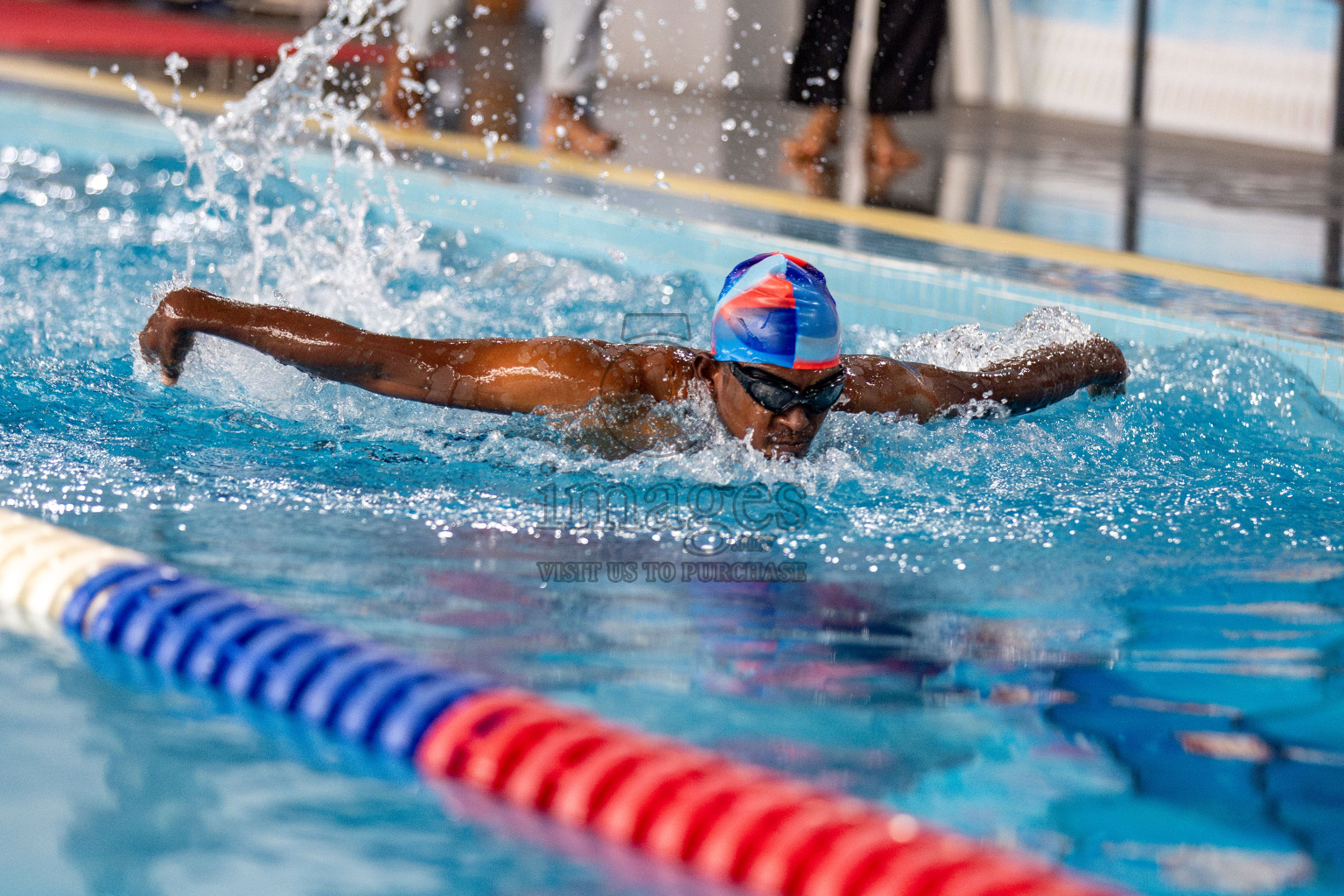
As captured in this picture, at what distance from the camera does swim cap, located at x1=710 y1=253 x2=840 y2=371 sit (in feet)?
10.1

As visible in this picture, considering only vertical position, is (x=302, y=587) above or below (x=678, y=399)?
below

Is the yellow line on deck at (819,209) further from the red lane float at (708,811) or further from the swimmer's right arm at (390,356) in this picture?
the red lane float at (708,811)

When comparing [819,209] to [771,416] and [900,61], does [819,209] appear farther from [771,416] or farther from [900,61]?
[771,416]

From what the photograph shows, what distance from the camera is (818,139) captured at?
8055 mm

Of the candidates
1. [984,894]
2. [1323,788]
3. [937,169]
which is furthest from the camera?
[937,169]

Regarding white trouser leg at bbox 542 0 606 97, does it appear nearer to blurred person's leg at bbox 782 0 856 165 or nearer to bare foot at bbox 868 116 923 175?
blurred person's leg at bbox 782 0 856 165

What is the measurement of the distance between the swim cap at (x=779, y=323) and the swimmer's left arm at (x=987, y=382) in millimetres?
417

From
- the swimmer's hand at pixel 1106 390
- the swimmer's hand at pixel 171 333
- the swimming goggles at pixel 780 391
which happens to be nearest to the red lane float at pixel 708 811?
the swimming goggles at pixel 780 391

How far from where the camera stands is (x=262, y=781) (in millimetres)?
2062

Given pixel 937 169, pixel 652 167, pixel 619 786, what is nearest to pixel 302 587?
pixel 619 786

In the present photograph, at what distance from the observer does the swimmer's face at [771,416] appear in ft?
10.1

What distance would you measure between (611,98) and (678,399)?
6987 millimetres

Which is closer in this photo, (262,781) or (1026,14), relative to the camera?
(262,781)

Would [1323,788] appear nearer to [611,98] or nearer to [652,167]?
[652,167]
